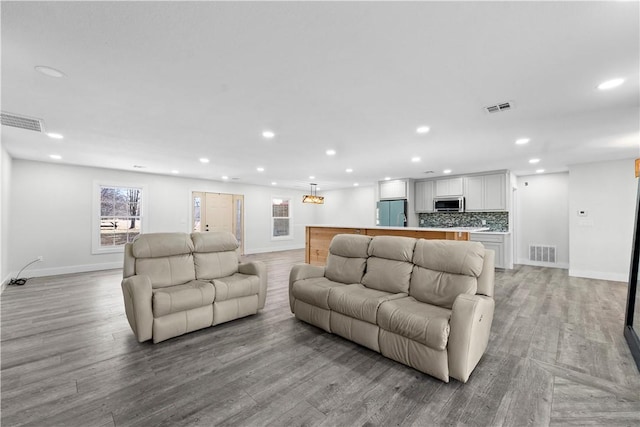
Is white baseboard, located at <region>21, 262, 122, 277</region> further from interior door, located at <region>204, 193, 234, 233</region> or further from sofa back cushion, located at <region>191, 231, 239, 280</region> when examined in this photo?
sofa back cushion, located at <region>191, 231, 239, 280</region>

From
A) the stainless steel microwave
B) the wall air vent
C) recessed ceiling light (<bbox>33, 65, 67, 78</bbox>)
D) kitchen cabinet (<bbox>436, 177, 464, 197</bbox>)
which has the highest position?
recessed ceiling light (<bbox>33, 65, 67, 78</bbox>)

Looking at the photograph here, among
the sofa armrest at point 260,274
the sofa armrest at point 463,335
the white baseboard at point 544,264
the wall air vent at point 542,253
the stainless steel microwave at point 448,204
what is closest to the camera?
the sofa armrest at point 463,335

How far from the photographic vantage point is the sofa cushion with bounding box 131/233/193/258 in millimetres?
3191

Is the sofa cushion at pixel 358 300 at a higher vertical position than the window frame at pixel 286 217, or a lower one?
lower

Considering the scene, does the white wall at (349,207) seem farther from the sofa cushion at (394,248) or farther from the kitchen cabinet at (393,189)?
the sofa cushion at (394,248)

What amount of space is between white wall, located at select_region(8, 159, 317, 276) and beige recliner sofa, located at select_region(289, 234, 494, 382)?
5.66 meters

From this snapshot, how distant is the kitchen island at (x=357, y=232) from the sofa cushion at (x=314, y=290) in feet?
6.94

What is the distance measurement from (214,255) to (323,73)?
105 inches

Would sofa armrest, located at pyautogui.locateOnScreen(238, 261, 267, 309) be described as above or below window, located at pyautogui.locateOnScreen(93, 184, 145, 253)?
below

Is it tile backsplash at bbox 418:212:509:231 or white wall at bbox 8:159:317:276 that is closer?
white wall at bbox 8:159:317:276

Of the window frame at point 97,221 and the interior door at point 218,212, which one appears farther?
the interior door at point 218,212

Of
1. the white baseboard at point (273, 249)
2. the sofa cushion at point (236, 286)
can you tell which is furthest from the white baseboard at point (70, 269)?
the sofa cushion at point (236, 286)

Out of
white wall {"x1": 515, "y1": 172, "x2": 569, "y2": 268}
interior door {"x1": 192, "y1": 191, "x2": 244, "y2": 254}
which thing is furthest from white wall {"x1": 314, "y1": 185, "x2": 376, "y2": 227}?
white wall {"x1": 515, "y1": 172, "x2": 569, "y2": 268}

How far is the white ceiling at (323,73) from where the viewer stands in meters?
1.57
